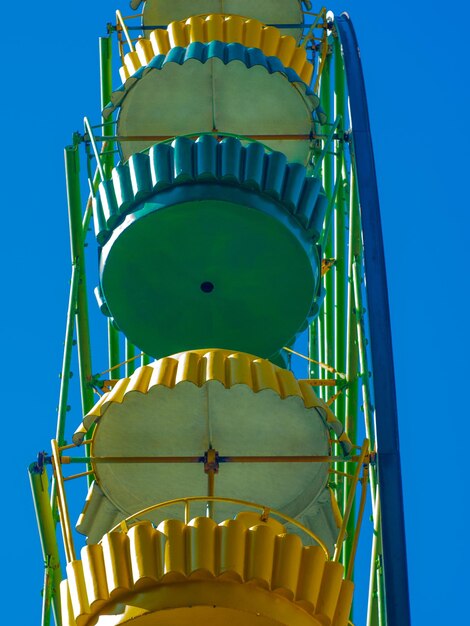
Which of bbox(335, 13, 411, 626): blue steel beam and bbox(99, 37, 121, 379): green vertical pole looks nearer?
bbox(335, 13, 411, 626): blue steel beam

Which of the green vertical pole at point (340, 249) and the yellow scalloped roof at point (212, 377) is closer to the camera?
the yellow scalloped roof at point (212, 377)

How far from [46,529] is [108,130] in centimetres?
589

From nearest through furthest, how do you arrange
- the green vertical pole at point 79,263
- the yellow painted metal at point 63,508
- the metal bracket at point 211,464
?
the yellow painted metal at point 63,508 → the metal bracket at point 211,464 → the green vertical pole at point 79,263

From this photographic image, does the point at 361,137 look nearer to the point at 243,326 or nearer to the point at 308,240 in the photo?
the point at 308,240

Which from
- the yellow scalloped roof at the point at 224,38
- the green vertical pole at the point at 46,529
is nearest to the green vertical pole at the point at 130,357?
the yellow scalloped roof at the point at 224,38

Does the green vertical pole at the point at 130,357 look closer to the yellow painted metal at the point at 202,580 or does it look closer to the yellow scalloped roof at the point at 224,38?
the yellow scalloped roof at the point at 224,38

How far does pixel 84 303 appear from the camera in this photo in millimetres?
17172

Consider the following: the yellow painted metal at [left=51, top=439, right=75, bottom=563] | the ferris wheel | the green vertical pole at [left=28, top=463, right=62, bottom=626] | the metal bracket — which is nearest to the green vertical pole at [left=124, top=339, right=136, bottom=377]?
the ferris wheel

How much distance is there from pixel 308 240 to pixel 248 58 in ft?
6.51

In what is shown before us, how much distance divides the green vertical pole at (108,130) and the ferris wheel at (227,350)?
0.04 meters

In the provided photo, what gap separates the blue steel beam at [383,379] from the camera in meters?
13.0

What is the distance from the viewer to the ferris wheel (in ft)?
42.7

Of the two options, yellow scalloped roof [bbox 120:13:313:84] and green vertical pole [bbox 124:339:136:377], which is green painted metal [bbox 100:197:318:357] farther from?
yellow scalloped roof [bbox 120:13:313:84]

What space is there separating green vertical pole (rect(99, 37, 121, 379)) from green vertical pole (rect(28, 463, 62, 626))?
337cm
